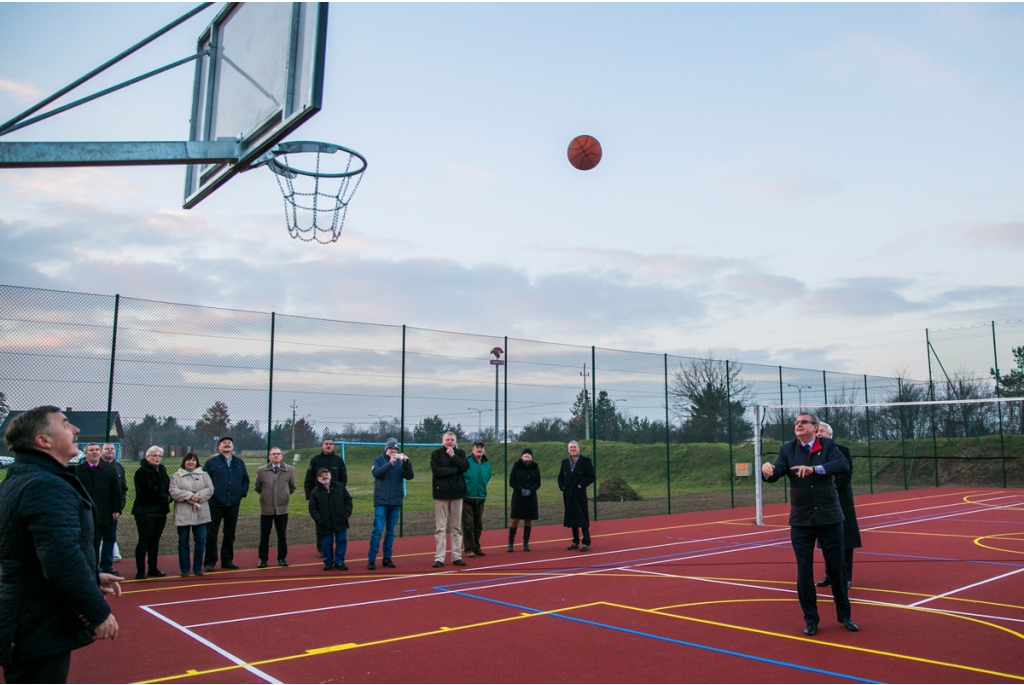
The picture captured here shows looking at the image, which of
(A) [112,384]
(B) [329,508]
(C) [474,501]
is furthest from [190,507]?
(C) [474,501]

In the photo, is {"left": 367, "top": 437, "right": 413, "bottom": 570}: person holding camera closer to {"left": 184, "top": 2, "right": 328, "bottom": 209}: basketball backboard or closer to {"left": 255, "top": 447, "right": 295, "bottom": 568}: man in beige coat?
{"left": 255, "top": 447, "right": 295, "bottom": 568}: man in beige coat

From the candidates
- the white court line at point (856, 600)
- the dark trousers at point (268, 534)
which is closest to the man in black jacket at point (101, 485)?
the dark trousers at point (268, 534)

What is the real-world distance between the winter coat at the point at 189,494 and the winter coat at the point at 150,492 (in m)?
0.13

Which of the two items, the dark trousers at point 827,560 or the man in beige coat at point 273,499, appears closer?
the dark trousers at point 827,560

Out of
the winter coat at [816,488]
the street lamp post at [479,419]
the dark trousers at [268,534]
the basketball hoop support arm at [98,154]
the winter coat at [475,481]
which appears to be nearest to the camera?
the basketball hoop support arm at [98,154]

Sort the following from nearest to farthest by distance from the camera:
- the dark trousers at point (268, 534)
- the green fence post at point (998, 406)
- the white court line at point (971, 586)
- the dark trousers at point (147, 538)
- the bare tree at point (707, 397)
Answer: the white court line at point (971, 586) → the dark trousers at point (147, 538) → the dark trousers at point (268, 534) → the bare tree at point (707, 397) → the green fence post at point (998, 406)

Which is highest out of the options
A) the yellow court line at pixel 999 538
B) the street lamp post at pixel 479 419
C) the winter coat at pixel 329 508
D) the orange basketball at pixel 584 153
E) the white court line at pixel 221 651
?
the orange basketball at pixel 584 153

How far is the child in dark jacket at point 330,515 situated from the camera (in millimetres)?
10766

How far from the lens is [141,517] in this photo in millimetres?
10188

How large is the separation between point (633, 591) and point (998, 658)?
145 inches

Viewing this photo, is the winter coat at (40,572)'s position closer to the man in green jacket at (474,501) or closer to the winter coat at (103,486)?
the winter coat at (103,486)

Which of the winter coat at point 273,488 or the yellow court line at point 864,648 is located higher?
the winter coat at point 273,488

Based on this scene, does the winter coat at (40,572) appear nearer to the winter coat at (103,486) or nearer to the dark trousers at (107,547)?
the winter coat at (103,486)

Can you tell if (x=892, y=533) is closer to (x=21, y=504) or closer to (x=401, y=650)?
(x=401, y=650)
